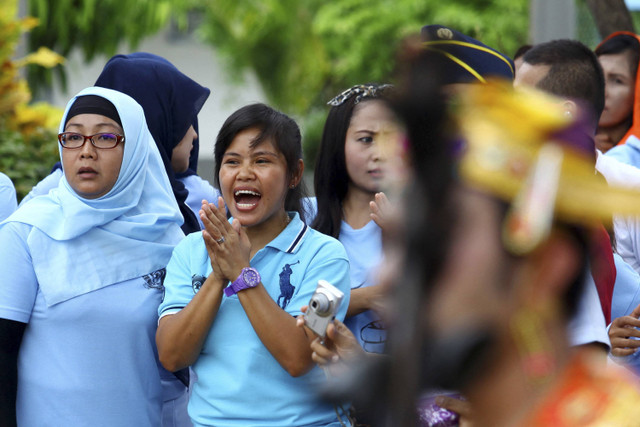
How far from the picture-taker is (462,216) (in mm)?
958

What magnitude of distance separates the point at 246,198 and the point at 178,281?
1.20 ft

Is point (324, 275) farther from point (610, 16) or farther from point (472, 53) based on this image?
point (610, 16)

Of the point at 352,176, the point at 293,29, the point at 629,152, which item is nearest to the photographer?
the point at 352,176

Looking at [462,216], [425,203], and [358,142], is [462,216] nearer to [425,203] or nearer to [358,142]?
[425,203]

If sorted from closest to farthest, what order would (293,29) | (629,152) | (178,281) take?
(178,281), (629,152), (293,29)

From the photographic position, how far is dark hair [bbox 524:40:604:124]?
3369 mm

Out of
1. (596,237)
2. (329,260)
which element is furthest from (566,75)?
(596,237)

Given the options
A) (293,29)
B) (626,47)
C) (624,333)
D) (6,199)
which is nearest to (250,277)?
(624,333)

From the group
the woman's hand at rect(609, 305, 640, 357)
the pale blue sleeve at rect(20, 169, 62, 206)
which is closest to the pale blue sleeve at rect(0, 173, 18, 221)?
the pale blue sleeve at rect(20, 169, 62, 206)

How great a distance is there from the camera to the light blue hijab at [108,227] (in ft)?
9.62

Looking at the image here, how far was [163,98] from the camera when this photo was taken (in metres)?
3.77

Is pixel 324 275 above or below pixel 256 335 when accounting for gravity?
above

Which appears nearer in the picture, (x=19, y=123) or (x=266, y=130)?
(x=266, y=130)

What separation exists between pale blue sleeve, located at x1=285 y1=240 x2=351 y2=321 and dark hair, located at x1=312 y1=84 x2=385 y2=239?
52cm
